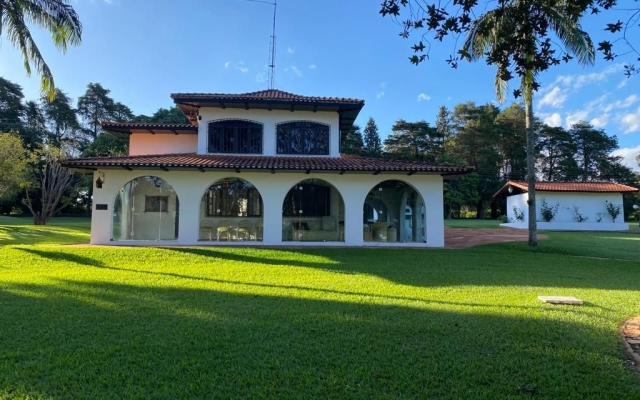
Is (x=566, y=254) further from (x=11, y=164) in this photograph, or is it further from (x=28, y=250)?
(x=11, y=164)

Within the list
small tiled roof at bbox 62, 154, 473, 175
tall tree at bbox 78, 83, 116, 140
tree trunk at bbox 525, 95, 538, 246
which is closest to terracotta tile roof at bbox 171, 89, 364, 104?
small tiled roof at bbox 62, 154, 473, 175

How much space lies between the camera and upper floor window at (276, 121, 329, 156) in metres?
17.4

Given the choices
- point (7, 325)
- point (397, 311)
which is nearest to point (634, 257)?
point (397, 311)

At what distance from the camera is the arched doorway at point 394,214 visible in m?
16.3

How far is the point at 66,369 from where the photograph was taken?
3980 mm

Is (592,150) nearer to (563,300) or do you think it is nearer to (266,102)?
(266,102)

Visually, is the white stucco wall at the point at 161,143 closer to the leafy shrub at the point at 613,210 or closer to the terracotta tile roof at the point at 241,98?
the terracotta tile roof at the point at 241,98

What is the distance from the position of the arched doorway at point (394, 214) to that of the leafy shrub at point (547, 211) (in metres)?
20.3

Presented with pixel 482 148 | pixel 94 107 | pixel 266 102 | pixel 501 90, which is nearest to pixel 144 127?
pixel 266 102

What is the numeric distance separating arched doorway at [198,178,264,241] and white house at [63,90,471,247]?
0.04m

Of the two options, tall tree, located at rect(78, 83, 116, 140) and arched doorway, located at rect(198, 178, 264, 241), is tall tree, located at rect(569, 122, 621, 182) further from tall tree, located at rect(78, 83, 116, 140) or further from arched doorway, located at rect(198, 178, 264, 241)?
tall tree, located at rect(78, 83, 116, 140)


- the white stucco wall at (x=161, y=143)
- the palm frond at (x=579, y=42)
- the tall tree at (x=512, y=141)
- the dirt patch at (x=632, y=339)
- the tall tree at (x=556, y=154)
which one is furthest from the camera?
the tall tree at (x=556, y=154)

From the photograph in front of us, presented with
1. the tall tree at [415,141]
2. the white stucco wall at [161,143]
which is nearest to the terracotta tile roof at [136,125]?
the white stucco wall at [161,143]

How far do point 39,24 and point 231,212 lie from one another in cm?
1010
